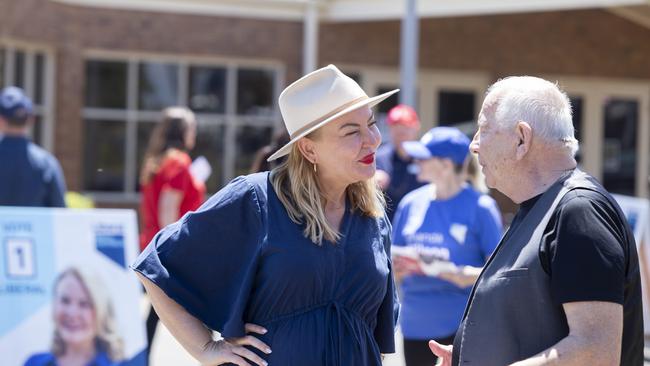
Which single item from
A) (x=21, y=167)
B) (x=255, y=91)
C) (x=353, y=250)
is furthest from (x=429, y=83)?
(x=353, y=250)

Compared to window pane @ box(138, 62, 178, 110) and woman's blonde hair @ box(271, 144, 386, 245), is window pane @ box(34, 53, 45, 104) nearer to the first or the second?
window pane @ box(138, 62, 178, 110)

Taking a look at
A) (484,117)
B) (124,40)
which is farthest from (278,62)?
(484,117)

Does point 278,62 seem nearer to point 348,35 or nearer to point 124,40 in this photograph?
point 348,35

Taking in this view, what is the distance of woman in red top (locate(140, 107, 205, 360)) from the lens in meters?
6.81

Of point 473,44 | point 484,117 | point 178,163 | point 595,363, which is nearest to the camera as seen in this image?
point 595,363

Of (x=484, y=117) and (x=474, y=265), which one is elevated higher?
(x=484, y=117)

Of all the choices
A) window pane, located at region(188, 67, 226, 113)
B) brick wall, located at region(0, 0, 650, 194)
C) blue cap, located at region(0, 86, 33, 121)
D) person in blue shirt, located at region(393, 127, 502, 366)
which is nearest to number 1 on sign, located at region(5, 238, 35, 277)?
blue cap, located at region(0, 86, 33, 121)

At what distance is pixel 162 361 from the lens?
809 cm

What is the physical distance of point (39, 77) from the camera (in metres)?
15.1

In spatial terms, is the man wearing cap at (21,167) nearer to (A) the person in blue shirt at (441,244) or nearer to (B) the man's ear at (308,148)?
(A) the person in blue shirt at (441,244)

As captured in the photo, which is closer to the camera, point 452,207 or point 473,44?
point 452,207

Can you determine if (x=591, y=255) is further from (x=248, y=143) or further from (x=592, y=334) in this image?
(x=248, y=143)

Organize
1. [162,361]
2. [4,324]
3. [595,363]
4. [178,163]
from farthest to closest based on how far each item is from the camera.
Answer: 1. [162,361]
2. [178,163]
3. [4,324]
4. [595,363]

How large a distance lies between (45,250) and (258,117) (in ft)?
33.6
